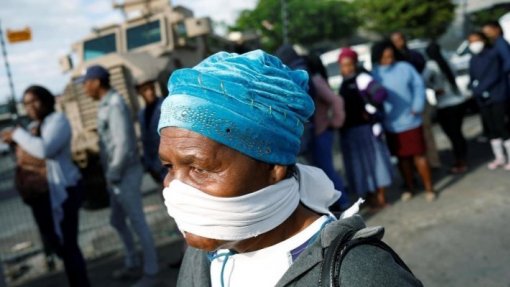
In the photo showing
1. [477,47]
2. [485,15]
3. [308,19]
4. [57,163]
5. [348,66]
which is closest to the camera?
[57,163]

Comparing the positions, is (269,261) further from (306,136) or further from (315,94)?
(315,94)

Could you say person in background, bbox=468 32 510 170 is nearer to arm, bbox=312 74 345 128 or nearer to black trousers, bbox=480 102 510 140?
black trousers, bbox=480 102 510 140

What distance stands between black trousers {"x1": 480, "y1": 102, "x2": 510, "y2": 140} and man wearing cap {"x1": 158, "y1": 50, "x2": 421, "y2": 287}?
5.03 meters

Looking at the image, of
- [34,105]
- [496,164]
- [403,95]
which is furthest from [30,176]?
[496,164]

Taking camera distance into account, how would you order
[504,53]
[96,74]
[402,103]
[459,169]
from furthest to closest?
[459,169] → [504,53] → [402,103] → [96,74]

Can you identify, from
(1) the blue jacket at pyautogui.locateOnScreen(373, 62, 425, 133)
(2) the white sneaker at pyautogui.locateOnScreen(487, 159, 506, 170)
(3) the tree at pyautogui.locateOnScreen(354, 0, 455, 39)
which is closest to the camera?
(1) the blue jacket at pyautogui.locateOnScreen(373, 62, 425, 133)

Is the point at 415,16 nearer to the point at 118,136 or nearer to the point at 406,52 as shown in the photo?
the point at 406,52

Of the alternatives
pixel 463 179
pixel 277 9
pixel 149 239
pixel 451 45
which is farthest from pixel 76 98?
pixel 451 45

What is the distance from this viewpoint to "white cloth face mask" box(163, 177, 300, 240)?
119 centimetres

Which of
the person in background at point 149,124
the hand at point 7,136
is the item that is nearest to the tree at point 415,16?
the person in background at point 149,124

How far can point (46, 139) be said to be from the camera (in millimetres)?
3582

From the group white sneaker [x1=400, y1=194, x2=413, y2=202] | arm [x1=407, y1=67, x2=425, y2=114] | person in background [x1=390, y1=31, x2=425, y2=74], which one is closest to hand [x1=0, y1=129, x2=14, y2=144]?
arm [x1=407, y1=67, x2=425, y2=114]

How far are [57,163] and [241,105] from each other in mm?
3001

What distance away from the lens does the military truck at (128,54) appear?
803 centimetres
